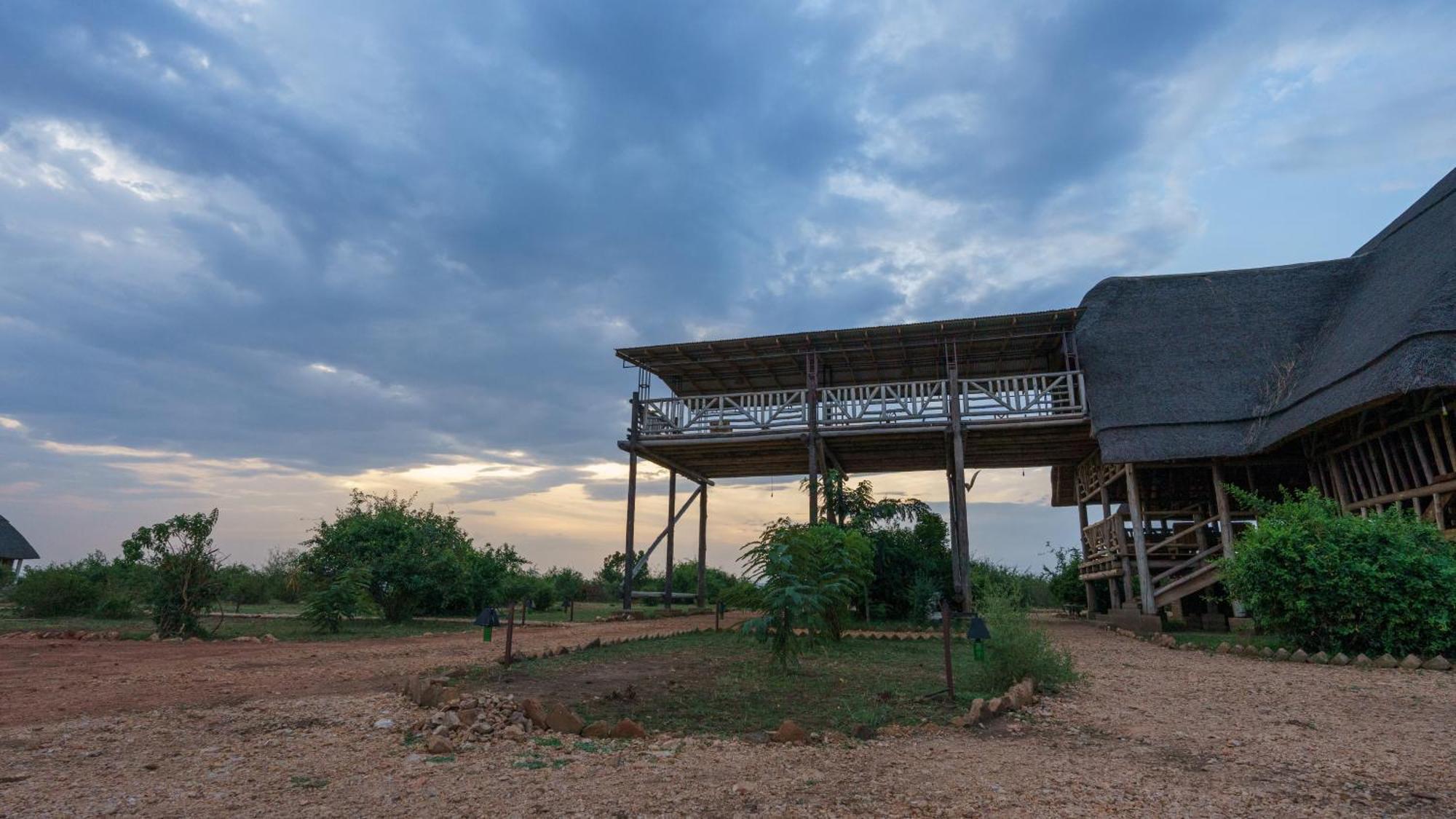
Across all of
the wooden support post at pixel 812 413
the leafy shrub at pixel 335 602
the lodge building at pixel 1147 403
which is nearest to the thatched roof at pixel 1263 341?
the lodge building at pixel 1147 403

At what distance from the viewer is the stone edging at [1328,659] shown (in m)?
8.67

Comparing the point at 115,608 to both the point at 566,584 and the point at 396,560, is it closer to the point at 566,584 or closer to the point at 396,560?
the point at 396,560

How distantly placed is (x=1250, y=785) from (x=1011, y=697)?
6.84 feet

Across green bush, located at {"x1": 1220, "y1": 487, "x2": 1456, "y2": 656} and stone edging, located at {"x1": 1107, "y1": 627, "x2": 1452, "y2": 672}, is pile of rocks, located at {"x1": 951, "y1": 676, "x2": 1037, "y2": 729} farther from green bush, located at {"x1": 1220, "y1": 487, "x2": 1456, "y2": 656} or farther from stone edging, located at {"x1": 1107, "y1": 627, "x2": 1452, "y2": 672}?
green bush, located at {"x1": 1220, "y1": 487, "x2": 1456, "y2": 656}

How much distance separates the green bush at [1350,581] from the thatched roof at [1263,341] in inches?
102

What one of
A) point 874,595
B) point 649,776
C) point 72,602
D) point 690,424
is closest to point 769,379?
point 690,424

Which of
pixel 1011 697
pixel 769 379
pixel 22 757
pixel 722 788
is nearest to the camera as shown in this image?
pixel 722 788

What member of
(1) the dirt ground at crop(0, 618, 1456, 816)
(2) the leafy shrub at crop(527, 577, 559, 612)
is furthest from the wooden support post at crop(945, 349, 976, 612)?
(2) the leafy shrub at crop(527, 577, 559, 612)

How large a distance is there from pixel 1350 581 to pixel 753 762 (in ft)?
30.6

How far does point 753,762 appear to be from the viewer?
4566 mm

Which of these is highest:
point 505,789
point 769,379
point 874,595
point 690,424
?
point 769,379

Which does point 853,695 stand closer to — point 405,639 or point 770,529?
point 770,529

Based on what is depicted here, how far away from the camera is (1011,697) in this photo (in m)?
6.07

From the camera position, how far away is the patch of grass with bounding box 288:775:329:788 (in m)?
4.14
